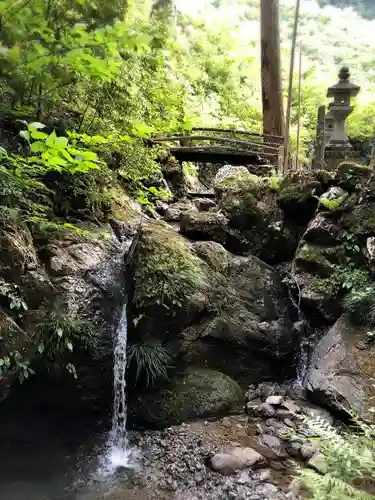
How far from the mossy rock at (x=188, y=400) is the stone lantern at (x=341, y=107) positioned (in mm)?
5947

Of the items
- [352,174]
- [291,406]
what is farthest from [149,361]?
[352,174]

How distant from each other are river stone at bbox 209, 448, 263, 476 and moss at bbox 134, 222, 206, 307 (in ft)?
6.40

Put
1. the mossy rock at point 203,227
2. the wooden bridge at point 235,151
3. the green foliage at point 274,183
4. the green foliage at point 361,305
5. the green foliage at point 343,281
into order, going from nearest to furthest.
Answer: the green foliage at point 361,305 < the green foliage at point 343,281 < the mossy rock at point 203,227 < the green foliage at point 274,183 < the wooden bridge at point 235,151

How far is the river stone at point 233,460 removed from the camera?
4.55 m

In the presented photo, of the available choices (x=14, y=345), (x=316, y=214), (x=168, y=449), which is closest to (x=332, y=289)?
(x=316, y=214)

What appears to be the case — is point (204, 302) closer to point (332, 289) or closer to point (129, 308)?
point (129, 308)

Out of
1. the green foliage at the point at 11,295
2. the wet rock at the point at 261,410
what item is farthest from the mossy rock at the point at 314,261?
the green foliage at the point at 11,295

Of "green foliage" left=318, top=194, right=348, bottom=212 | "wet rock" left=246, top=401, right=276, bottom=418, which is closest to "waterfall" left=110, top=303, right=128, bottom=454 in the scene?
"wet rock" left=246, top=401, right=276, bottom=418

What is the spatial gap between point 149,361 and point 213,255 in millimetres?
2087

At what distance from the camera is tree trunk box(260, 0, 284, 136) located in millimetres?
10781

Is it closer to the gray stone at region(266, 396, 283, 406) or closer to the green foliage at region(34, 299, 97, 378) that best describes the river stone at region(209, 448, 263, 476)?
the gray stone at region(266, 396, 283, 406)

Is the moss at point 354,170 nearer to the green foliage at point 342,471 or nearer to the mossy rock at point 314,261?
the mossy rock at point 314,261

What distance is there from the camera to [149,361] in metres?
5.43

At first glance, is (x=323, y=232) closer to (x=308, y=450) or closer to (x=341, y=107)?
(x=308, y=450)
